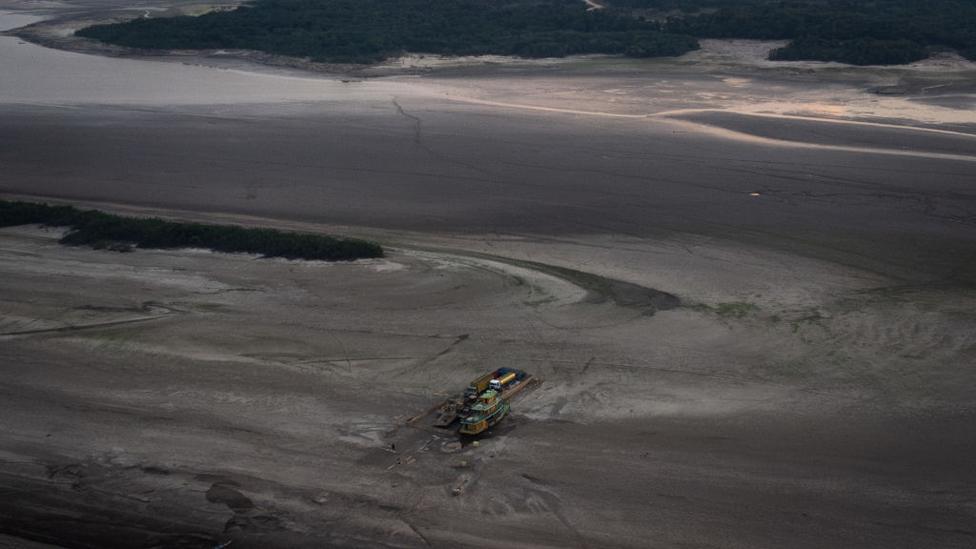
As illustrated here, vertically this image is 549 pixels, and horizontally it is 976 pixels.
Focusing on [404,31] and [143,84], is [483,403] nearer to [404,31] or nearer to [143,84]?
[143,84]

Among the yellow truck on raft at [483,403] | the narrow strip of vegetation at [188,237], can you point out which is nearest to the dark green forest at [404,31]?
the narrow strip of vegetation at [188,237]

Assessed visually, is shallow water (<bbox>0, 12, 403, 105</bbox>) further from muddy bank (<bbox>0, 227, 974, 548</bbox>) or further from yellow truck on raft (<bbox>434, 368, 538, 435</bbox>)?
yellow truck on raft (<bbox>434, 368, 538, 435</bbox>)

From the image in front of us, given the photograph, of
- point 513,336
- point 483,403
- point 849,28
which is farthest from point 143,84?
point 483,403

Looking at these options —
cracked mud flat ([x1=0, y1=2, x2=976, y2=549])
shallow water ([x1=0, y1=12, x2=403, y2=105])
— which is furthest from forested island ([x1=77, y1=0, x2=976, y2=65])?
cracked mud flat ([x1=0, y1=2, x2=976, y2=549])

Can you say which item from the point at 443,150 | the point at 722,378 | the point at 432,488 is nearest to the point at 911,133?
the point at 443,150

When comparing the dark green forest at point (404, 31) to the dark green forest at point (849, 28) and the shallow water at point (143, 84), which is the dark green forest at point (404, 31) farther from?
the shallow water at point (143, 84)

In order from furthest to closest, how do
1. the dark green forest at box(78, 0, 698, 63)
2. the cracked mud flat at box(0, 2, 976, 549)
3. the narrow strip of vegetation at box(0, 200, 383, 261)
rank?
1. the dark green forest at box(78, 0, 698, 63)
2. the narrow strip of vegetation at box(0, 200, 383, 261)
3. the cracked mud flat at box(0, 2, 976, 549)
